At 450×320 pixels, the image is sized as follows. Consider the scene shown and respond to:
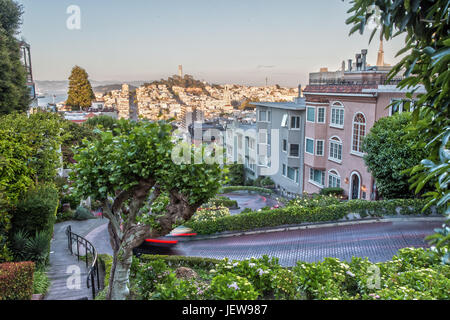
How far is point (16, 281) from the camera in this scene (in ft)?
21.0

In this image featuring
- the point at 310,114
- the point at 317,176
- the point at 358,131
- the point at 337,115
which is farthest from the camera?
the point at 317,176

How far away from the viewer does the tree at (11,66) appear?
55.7 ft

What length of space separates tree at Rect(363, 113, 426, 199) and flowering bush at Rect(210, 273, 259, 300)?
11747mm

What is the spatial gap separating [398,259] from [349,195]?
1594 centimetres

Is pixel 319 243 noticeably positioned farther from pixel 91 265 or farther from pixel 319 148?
pixel 319 148

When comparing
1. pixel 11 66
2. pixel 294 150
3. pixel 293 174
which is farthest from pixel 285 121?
pixel 11 66

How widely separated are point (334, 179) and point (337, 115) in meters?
4.32

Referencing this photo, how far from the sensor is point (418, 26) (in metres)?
3.74

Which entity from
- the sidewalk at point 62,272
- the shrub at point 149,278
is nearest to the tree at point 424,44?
the shrub at point 149,278

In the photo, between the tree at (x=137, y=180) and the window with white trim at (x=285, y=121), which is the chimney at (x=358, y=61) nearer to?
the window with white trim at (x=285, y=121)

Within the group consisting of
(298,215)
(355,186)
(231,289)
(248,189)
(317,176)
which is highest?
(231,289)

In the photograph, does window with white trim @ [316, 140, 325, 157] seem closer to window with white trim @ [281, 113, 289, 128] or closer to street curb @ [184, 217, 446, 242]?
window with white trim @ [281, 113, 289, 128]
